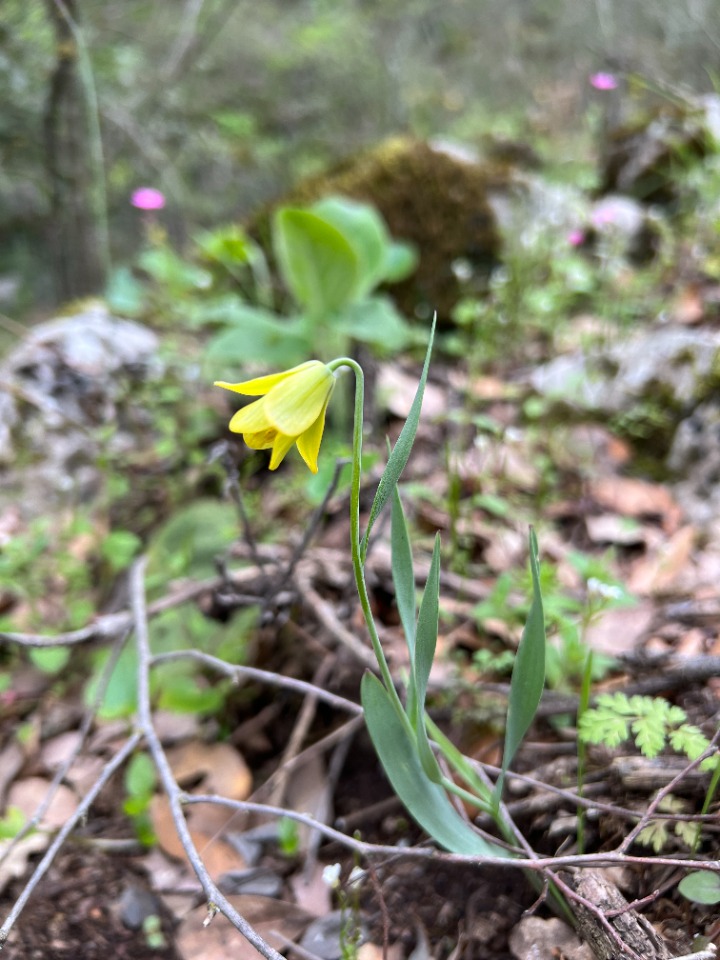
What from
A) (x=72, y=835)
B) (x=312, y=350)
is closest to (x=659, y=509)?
(x=312, y=350)

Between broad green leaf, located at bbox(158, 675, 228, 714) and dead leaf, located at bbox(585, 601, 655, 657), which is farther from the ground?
dead leaf, located at bbox(585, 601, 655, 657)

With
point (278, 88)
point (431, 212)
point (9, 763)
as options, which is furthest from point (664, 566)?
point (278, 88)

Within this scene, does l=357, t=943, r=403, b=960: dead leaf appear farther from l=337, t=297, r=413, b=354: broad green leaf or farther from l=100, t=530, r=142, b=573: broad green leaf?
l=337, t=297, r=413, b=354: broad green leaf

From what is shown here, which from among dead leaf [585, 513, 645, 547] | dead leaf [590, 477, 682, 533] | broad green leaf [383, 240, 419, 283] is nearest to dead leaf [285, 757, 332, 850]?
dead leaf [585, 513, 645, 547]

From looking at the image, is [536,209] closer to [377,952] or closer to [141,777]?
[141,777]

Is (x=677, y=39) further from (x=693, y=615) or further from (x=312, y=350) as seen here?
(x=693, y=615)

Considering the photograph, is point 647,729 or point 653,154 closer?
point 647,729
